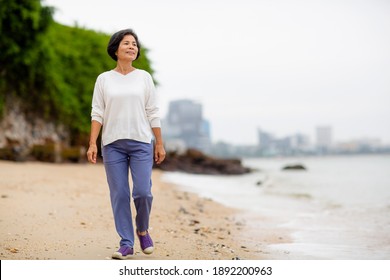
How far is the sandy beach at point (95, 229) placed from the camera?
3.64 meters

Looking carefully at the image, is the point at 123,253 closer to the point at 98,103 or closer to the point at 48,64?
the point at 98,103

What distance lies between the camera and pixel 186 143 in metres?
32.4

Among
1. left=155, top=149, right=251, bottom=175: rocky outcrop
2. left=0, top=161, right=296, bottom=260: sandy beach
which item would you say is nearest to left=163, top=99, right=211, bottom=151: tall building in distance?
left=155, top=149, right=251, bottom=175: rocky outcrop

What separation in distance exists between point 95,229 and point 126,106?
1.61 m

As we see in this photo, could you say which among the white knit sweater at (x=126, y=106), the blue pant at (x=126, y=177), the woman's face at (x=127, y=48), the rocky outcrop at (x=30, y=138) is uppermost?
the woman's face at (x=127, y=48)

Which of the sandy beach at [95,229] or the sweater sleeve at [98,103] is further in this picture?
the sandy beach at [95,229]

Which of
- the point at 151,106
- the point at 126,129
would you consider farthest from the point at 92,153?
the point at 151,106

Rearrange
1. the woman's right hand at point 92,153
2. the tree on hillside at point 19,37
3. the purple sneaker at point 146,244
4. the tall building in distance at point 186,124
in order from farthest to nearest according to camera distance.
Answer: the tall building in distance at point 186,124 → the tree on hillside at point 19,37 → the purple sneaker at point 146,244 → the woman's right hand at point 92,153

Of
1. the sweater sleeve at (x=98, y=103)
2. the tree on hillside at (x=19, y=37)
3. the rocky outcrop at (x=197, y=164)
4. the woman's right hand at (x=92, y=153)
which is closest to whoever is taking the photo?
the woman's right hand at (x=92, y=153)

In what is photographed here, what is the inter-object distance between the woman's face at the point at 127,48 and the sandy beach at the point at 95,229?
4.25 ft

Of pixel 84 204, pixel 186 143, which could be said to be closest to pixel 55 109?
pixel 84 204

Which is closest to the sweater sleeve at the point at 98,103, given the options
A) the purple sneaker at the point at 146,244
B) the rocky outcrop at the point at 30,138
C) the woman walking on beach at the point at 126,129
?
the woman walking on beach at the point at 126,129

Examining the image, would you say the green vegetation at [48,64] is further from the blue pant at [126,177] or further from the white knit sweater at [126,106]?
the blue pant at [126,177]
